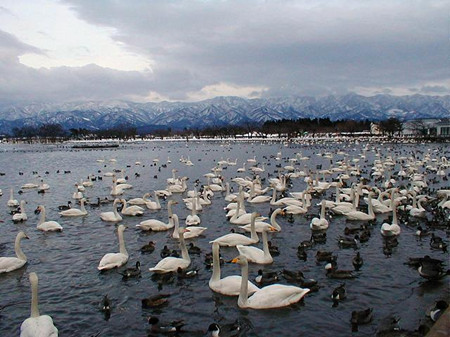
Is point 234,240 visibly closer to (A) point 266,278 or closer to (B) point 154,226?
(A) point 266,278

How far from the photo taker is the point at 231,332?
8641mm

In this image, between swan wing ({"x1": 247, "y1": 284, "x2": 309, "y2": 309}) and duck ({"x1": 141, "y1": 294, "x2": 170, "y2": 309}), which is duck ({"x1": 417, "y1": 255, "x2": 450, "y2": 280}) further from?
duck ({"x1": 141, "y1": 294, "x2": 170, "y2": 309})

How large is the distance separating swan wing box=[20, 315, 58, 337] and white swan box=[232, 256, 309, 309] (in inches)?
155

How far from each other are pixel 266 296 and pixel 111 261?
509 cm

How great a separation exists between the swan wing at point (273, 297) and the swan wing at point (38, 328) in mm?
4097

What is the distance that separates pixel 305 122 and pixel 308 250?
495 ft

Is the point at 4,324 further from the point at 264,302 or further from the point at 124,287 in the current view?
the point at 264,302

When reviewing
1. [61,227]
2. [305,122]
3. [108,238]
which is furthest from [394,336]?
[305,122]

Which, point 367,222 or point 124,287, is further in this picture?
point 367,222

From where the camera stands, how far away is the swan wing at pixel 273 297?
9617 mm

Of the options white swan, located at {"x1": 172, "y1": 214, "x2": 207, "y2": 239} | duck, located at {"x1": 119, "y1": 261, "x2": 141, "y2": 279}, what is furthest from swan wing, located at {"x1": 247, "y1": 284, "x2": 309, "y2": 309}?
white swan, located at {"x1": 172, "y1": 214, "x2": 207, "y2": 239}

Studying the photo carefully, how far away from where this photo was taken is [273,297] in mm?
9617

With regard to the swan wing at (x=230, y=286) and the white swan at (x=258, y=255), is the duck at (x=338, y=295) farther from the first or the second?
the white swan at (x=258, y=255)

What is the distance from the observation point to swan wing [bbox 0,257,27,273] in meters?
12.5
